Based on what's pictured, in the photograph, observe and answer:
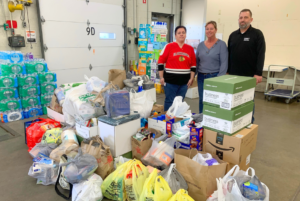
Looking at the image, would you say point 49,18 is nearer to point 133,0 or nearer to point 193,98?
point 133,0

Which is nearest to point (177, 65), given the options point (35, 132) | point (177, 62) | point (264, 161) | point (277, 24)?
point (177, 62)

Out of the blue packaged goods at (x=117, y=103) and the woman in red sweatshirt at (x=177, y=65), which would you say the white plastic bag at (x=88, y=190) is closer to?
the blue packaged goods at (x=117, y=103)

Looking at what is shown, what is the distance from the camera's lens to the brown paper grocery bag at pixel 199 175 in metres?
1.65

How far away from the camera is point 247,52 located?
2.80 m

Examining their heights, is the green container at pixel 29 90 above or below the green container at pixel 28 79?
below

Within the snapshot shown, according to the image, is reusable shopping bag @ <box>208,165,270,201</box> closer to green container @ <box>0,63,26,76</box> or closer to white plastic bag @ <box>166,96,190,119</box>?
white plastic bag @ <box>166,96,190,119</box>

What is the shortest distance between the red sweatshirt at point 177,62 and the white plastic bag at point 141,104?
53 cm

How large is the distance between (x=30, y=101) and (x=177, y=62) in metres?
2.87

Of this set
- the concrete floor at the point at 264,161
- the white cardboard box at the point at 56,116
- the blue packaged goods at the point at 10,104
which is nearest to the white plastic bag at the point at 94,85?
the white cardboard box at the point at 56,116

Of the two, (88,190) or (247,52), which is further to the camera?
(247,52)

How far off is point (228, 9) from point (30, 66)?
17.8 feet

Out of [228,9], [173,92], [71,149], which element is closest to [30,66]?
[71,149]

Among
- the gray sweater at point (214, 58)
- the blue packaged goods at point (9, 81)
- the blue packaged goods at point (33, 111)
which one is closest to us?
the gray sweater at point (214, 58)

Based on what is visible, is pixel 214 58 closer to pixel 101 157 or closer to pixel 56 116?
pixel 101 157
